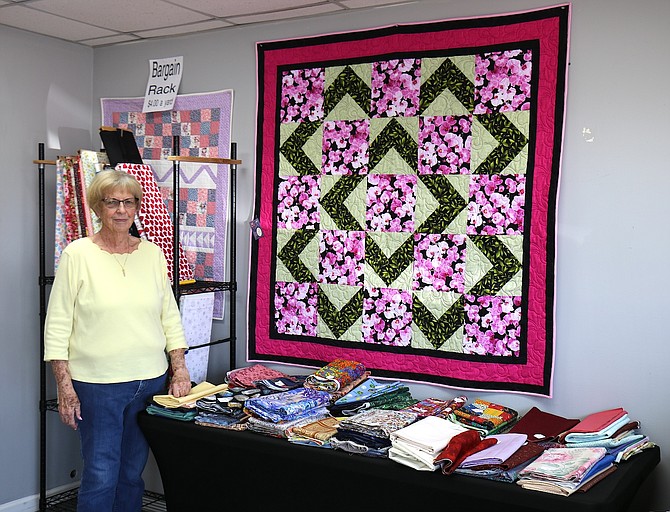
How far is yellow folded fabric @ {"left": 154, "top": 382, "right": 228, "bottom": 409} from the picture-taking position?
3.15 m

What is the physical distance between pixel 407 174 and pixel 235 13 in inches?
44.0

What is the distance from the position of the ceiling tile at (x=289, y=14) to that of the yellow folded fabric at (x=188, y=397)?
1.74 m

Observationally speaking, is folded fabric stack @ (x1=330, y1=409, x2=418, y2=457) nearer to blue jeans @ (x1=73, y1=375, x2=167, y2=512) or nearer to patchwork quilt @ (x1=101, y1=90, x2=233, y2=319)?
blue jeans @ (x1=73, y1=375, x2=167, y2=512)

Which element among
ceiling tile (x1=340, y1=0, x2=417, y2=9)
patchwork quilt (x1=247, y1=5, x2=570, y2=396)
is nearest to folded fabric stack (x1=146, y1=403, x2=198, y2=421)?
patchwork quilt (x1=247, y1=5, x2=570, y2=396)

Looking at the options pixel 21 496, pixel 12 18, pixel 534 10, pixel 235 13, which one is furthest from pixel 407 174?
pixel 21 496

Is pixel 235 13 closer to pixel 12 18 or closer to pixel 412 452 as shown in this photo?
pixel 12 18

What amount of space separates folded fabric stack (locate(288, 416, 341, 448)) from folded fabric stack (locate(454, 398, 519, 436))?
1.65 feet

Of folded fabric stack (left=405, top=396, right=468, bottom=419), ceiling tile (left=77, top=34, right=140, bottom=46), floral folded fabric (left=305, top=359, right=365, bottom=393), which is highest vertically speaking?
ceiling tile (left=77, top=34, right=140, bottom=46)

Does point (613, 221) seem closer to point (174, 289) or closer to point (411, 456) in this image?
point (411, 456)

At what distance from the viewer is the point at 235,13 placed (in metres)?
3.49

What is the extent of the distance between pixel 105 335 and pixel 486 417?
60.8 inches

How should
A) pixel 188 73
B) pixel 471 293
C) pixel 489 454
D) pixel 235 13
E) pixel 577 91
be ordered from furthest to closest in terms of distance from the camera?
1. pixel 188 73
2. pixel 235 13
3. pixel 471 293
4. pixel 577 91
5. pixel 489 454

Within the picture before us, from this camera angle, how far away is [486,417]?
2922 millimetres

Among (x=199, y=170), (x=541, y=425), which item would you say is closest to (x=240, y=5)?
(x=199, y=170)
